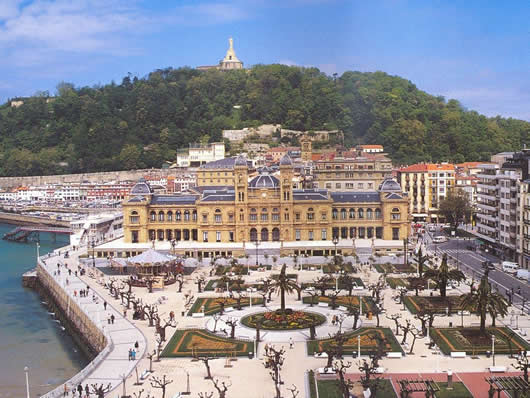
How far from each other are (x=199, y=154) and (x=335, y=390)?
9904cm

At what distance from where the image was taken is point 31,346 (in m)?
38.9

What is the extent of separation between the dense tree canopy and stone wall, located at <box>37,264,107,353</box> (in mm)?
63727

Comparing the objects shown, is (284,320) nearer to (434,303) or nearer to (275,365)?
(434,303)

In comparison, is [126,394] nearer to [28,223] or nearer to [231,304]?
[231,304]

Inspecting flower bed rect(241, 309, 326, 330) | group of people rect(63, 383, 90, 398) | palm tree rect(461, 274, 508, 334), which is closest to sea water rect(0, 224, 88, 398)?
group of people rect(63, 383, 90, 398)

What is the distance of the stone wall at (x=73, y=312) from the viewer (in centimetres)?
3612

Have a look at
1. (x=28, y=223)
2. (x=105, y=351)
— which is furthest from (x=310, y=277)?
(x=28, y=223)

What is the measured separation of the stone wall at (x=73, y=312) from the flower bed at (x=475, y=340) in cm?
1679

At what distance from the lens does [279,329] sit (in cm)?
3531

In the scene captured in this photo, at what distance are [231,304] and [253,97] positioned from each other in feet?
313

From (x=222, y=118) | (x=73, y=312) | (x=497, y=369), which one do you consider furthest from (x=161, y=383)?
(x=222, y=118)

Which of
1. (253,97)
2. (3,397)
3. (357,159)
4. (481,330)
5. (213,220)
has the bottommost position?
(3,397)

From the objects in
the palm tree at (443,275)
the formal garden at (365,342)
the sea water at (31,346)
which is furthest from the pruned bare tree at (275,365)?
the palm tree at (443,275)

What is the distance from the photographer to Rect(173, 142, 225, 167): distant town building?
119 metres
